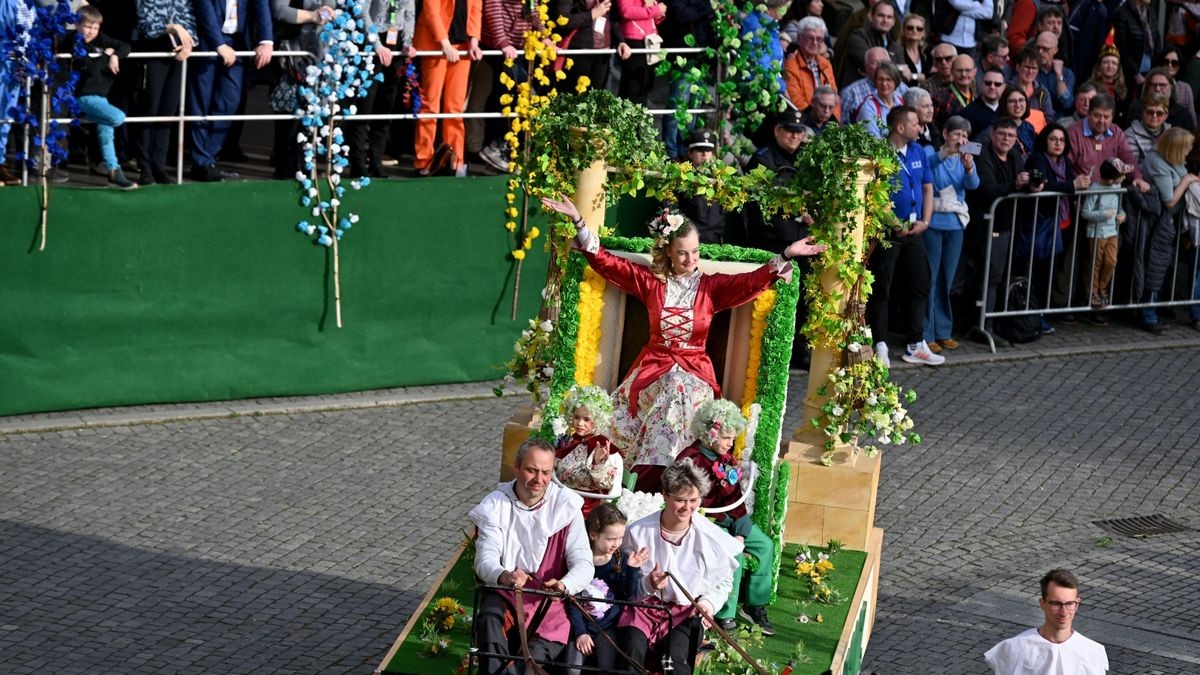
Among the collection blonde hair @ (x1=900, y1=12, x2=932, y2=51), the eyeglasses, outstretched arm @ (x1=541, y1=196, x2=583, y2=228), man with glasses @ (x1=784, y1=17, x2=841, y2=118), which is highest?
blonde hair @ (x1=900, y1=12, x2=932, y2=51)

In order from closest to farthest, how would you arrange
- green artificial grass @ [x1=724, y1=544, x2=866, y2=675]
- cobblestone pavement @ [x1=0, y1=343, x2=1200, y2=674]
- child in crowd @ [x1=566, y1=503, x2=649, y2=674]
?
child in crowd @ [x1=566, y1=503, x2=649, y2=674]
green artificial grass @ [x1=724, y1=544, x2=866, y2=675]
cobblestone pavement @ [x1=0, y1=343, x2=1200, y2=674]

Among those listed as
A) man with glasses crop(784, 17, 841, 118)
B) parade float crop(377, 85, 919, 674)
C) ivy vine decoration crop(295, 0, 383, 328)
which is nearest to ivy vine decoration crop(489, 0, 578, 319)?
ivy vine decoration crop(295, 0, 383, 328)

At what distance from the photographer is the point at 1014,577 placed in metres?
12.5

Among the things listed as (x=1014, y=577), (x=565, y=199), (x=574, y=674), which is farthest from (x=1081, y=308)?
(x=574, y=674)

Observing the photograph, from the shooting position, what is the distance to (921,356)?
54.8 feet

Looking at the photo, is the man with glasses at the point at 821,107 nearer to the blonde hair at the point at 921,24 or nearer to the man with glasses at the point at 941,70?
the man with glasses at the point at 941,70

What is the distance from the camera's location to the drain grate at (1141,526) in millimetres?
13328

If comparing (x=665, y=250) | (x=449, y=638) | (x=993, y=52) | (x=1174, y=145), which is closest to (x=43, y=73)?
(x=665, y=250)

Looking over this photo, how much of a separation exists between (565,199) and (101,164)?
14.6 ft

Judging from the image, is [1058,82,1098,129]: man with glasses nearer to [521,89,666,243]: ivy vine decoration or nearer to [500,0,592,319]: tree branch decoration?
[500,0,592,319]: tree branch decoration

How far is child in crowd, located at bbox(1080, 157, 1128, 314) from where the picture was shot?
17281 mm

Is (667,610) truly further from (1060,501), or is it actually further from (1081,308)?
(1081,308)

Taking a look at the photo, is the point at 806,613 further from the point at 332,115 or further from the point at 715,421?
the point at 332,115

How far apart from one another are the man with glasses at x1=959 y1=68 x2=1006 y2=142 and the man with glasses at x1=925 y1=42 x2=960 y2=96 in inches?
11.0
